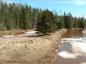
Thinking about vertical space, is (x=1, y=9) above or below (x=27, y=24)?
above

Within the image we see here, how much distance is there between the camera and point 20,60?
2484 cm

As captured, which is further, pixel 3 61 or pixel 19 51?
pixel 19 51

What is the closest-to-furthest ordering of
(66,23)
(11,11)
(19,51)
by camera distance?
1. (19,51)
2. (11,11)
3. (66,23)

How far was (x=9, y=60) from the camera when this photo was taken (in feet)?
80.7

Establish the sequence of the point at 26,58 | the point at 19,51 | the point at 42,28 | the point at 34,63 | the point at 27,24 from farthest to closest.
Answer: the point at 27,24 < the point at 42,28 < the point at 19,51 < the point at 26,58 < the point at 34,63

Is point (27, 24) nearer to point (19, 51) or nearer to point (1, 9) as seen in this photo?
point (1, 9)

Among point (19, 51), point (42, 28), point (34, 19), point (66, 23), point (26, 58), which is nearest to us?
point (26, 58)

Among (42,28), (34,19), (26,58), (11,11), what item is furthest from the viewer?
(34,19)

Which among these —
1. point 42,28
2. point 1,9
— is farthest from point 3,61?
point 1,9

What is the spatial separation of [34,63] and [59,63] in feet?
12.9

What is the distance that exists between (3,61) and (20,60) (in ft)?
6.14

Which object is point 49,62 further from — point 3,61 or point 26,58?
point 3,61

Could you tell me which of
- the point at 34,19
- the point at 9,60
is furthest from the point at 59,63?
the point at 34,19

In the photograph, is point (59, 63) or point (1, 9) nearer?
point (59, 63)
